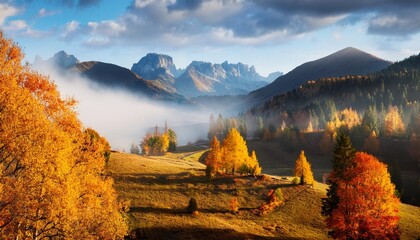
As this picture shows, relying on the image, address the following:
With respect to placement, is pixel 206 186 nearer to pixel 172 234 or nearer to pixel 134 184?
pixel 134 184

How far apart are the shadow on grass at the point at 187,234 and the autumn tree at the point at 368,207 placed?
40.8 ft

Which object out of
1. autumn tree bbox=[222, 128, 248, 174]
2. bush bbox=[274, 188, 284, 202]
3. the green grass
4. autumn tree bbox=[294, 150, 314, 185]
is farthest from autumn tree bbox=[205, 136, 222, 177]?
autumn tree bbox=[294, 150, 314, 185]

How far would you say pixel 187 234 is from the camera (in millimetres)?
51344

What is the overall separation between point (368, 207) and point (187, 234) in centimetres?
2828

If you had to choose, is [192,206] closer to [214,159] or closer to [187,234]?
[187,234]

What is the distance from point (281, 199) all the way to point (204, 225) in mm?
24910

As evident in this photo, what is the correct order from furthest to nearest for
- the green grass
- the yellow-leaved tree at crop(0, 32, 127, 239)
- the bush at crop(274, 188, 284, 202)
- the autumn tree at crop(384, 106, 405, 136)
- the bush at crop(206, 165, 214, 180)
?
the autumn tree at crop(384, 106, 405, 136), the bush at crop(206, 165, 214, 180), the bush at crop(274, 188, 284, 202), the green grass, the yellow-leaved tree at crop(0, 32, 127, 239)

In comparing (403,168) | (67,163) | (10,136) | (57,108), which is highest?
(57,108)

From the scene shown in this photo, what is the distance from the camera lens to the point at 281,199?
243 feet

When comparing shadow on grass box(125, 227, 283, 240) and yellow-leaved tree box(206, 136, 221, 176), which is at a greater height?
yellow-leaved tree box(206, 136, 221, 176)

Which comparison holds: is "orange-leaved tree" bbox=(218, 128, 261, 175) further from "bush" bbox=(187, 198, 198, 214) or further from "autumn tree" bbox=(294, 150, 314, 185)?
"bush" bbox=(187, 198, 198, 214)

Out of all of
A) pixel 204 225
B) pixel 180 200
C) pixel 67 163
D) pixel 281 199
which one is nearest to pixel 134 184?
→ pixel 180 200

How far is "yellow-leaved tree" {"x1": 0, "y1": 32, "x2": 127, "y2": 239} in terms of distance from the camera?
62.2 feet

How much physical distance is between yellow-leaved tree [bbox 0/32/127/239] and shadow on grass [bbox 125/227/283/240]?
1082 inches
